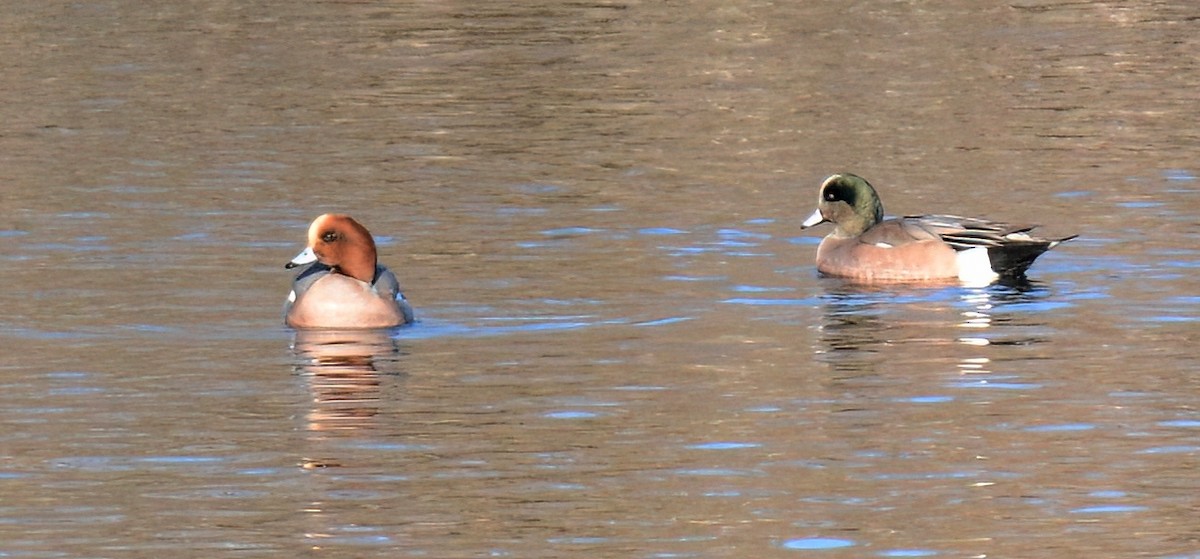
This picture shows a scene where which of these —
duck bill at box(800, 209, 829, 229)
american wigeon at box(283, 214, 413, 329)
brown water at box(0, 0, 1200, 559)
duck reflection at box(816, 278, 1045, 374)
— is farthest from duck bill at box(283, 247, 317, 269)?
duck bill at box(800, 209, 829, 229)

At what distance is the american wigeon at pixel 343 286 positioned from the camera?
46.0 ft

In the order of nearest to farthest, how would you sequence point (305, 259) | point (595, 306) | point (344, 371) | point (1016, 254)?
point (344, 371) → point (305, 259) → point (595, 306) → point (1016, 254)

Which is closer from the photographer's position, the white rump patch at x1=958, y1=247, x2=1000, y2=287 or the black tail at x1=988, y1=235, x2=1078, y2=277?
the black tail at x1=988, y1=235, x2=1078, y2=277

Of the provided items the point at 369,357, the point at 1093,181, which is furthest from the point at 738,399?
the point at 1093,181

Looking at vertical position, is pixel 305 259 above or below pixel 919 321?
above

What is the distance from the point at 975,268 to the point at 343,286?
13.9ft

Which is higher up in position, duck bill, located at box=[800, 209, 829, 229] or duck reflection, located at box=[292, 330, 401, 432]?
duck reflection, located at box=[292, 330, 401, 432]

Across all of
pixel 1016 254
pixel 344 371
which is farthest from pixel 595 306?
pixel 1016 254

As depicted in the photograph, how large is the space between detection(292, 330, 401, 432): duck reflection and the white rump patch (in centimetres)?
404

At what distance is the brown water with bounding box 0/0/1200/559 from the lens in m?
9.45

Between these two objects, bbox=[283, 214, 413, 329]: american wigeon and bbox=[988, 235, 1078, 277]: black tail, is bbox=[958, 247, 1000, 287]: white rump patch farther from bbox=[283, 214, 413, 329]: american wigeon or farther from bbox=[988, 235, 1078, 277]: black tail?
bbox=[283, 214, 413, 329]: american wigeon

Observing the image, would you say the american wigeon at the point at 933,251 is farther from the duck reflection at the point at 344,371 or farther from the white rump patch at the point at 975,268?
the duck reflection at the point at 344,371

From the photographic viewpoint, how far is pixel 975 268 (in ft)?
51.8

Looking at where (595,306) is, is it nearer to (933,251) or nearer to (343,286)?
(343,286)
